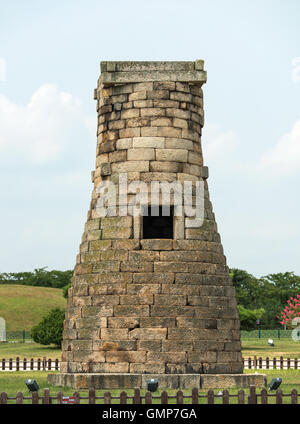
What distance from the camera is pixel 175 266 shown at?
16.8 metres

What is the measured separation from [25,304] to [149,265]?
4201 cm

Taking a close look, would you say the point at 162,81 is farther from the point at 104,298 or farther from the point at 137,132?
the point at 104,298

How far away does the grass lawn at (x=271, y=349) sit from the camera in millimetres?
36750

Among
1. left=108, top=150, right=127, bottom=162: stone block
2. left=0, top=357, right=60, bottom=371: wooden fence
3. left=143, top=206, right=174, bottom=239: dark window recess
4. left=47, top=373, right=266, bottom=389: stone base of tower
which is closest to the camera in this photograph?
left=47, top=373, right=266, bottom=389: stone base of tower

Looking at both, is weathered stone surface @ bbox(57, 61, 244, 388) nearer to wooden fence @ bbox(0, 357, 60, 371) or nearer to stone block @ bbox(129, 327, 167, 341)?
stone block @ bbox(129, 327, 167, 341)

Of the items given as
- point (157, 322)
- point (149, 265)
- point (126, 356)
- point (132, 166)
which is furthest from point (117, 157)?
point (126, 356)

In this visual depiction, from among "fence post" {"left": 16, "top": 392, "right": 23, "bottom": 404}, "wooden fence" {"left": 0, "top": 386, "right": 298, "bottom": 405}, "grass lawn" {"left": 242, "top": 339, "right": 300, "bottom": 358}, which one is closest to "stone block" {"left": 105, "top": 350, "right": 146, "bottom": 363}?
"wooden fence" {"left": 0, "top": 386, "right": 298, "bottom": 405}

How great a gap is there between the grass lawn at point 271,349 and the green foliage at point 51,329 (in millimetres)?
9781

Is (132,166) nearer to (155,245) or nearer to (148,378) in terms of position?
(155,245)

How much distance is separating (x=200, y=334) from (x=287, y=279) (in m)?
58.9

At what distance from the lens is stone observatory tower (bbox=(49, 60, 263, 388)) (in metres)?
16.3

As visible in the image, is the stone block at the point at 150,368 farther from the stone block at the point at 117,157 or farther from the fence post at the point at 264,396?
the stone block at the point at 117,157

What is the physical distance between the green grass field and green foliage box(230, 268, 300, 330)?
16.6m
